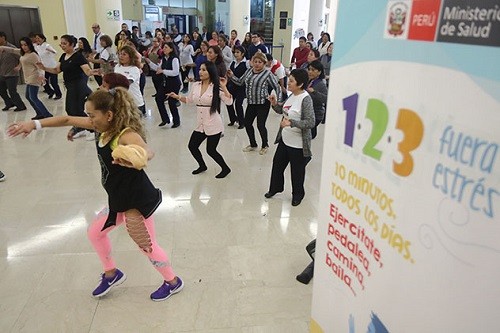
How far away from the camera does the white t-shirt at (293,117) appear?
3.60 metres

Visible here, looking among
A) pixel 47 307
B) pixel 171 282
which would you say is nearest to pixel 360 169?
pixel 171 282

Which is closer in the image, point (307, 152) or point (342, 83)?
point (342, 83)

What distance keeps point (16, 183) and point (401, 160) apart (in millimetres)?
4691

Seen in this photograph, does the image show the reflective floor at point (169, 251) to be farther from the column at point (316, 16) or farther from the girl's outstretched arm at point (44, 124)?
the column at point (316, 16)

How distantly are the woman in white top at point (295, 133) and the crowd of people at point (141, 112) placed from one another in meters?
0.01

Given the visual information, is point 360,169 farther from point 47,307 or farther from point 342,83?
point 47,307

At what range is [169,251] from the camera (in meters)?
3.15

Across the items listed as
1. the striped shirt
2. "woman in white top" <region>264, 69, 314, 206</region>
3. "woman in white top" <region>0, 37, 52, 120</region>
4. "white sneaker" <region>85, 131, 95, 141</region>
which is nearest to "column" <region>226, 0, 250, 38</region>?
"woman in white top" <region>0, 37, 52, 120</region>

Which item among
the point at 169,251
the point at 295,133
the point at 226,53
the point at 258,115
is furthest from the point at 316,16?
the point at 169,251

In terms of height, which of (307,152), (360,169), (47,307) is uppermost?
(360,169)

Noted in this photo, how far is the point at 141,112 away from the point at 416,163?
107 inches

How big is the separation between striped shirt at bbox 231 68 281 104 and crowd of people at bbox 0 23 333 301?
14 millimetres

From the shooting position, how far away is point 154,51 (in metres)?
9.62

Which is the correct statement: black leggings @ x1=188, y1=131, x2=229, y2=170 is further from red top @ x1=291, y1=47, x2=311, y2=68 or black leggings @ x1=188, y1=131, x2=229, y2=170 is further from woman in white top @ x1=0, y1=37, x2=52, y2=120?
red top @ x1=291, y1=47, x2=311, y2=68
